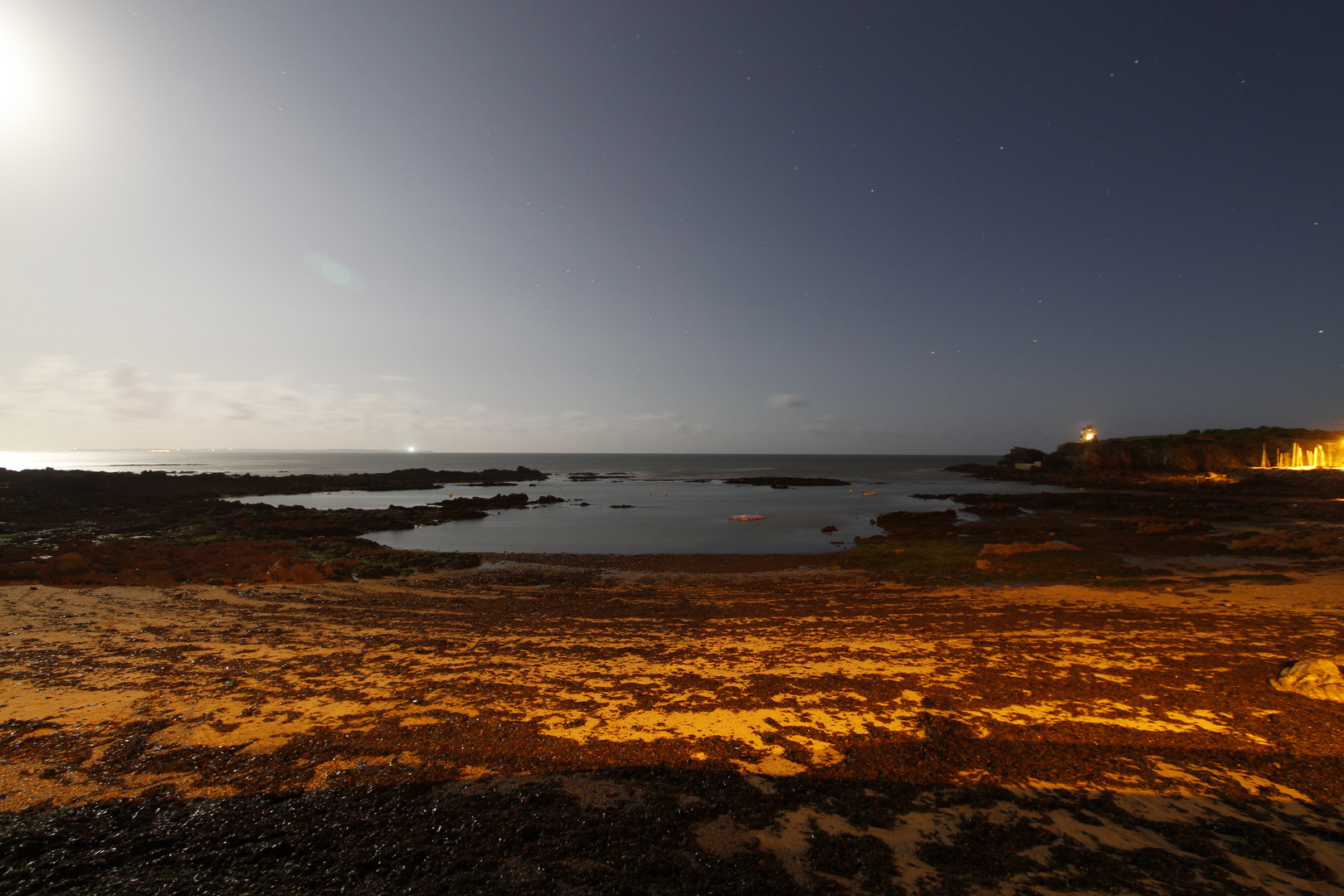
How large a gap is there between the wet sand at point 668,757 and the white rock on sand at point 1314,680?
26 centimetres

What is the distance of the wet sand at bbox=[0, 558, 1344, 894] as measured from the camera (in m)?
4.01

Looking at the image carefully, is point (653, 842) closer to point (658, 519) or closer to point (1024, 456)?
point (658, 519)

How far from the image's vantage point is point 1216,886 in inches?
149

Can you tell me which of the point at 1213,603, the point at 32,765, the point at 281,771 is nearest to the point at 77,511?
the point at 32,765

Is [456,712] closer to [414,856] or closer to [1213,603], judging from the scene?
[414,856]

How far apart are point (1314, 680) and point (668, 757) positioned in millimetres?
8710

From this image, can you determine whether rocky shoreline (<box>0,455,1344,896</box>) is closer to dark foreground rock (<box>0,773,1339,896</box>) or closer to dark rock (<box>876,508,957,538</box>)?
Answer: dark foreground rock (<box>0,773,1339,896</box>)

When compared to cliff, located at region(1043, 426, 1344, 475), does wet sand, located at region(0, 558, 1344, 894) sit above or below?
below

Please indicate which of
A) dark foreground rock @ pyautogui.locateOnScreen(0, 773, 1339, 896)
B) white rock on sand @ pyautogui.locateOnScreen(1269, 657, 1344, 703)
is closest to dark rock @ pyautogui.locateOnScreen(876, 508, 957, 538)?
white rock on sand @ pyautogui.locateOnScreen(1269, 657, 1344, 703)

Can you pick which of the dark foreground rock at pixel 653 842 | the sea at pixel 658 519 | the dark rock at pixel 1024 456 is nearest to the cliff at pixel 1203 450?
the dark rock at pixel 1024 456

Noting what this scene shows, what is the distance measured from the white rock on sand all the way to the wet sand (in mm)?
262

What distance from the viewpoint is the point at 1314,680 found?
690 cm

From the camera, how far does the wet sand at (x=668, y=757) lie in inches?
158

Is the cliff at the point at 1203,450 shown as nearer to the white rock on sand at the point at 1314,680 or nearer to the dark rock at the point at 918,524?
the dark rock at the point at 918,524
